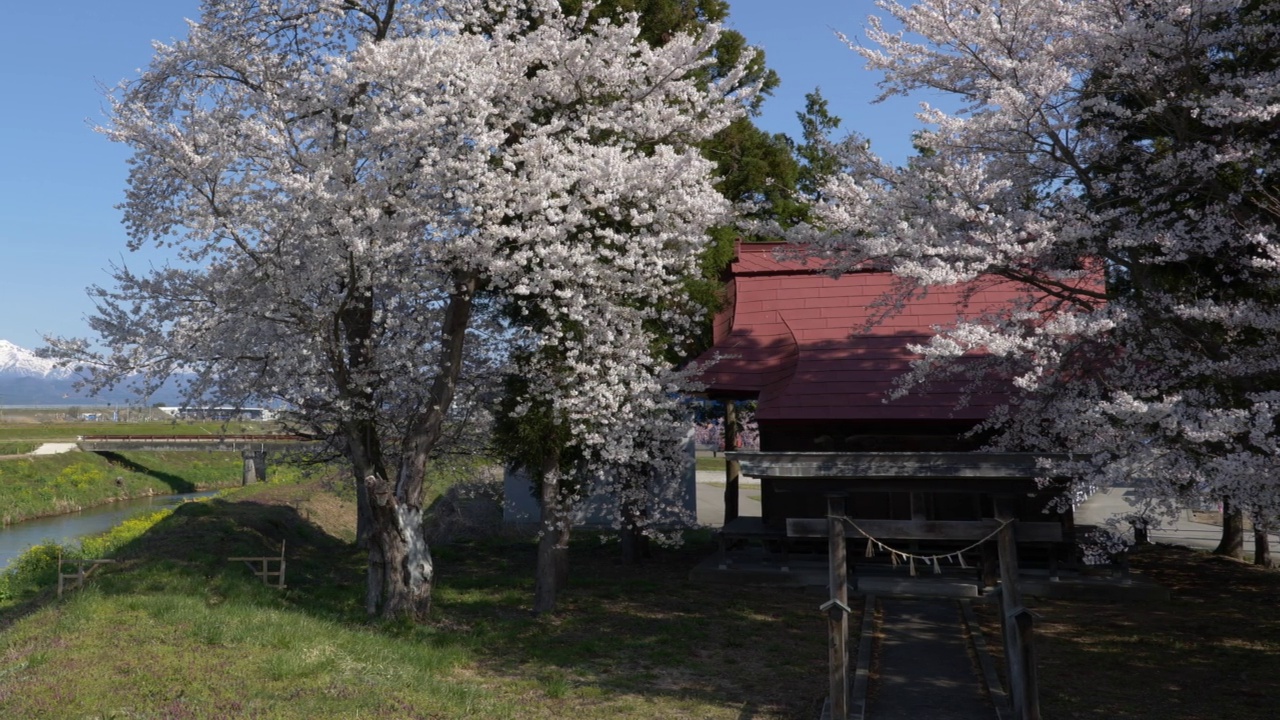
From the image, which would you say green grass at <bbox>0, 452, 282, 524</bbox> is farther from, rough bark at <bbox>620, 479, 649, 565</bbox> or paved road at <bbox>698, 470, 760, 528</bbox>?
rough bark at <bbox>620, 479, 649, 565</bbox>

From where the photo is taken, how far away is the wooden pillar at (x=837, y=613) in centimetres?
1023

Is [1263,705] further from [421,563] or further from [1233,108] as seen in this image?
[421,563]

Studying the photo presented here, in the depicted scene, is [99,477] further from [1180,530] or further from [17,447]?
[1180,530]

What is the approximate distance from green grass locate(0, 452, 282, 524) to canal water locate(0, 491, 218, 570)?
2.39 ft

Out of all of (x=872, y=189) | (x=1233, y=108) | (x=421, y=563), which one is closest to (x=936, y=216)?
(x=872, y=189)

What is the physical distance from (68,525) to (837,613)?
37649 millimetres

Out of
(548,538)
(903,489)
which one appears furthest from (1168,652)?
(548,538)

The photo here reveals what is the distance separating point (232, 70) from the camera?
1664 cm

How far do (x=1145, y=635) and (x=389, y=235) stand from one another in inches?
536

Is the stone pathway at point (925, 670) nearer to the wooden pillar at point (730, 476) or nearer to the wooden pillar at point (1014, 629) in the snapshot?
the wooden pillar at point (1014, 629)

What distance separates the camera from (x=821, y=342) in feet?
68.9

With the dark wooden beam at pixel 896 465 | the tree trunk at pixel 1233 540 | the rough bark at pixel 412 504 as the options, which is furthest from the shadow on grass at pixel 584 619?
the tree trunk at pixel 1233 540

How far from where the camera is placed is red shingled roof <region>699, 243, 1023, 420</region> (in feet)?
60.7

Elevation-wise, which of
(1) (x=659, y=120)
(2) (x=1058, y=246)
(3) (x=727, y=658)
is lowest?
(3) (x=727, y=658)
